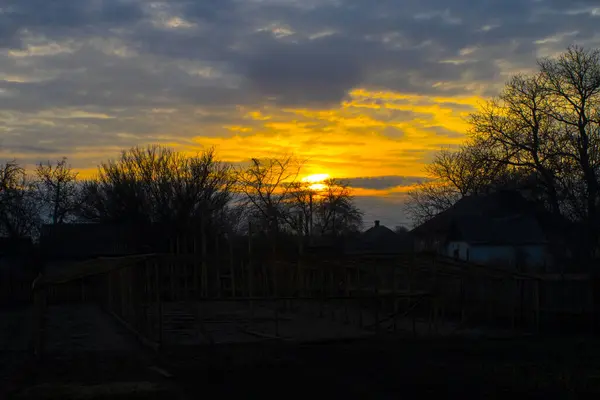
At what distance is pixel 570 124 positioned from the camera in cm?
3888

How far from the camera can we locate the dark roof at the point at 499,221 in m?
50.2

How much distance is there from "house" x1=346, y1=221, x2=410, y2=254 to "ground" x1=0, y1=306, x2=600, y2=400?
5184 cm

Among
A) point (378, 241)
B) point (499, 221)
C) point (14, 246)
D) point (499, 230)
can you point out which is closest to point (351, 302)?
point (499, 230)

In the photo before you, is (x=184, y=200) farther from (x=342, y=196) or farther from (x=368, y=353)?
(x=342, y=196)

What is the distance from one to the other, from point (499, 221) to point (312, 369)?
39.0m

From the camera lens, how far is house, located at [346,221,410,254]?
7406cm

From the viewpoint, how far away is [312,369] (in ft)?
48.8

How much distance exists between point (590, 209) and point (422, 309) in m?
15.1

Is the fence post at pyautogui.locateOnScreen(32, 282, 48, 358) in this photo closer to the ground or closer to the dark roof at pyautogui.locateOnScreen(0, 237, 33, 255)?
the ground

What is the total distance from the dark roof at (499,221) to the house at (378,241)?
18303 mm

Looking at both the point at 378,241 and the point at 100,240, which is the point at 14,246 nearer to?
the point at 100,240

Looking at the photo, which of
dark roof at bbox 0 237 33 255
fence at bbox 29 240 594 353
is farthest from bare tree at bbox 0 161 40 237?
fence at bbox 29 240 594 353

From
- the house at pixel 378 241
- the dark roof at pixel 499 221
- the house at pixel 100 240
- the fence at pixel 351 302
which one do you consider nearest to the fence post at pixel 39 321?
the fence at pixel 351 302

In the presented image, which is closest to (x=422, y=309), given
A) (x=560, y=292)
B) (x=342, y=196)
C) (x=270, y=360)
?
(x=560, y=292)
